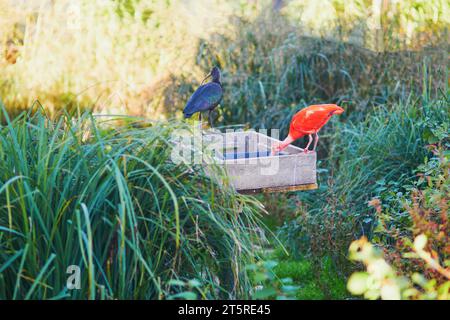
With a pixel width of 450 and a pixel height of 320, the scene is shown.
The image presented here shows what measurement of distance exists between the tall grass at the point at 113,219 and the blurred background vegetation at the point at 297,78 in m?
0.42

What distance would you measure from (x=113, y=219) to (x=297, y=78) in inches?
153

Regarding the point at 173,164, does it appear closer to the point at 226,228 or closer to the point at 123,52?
the point at 226,228

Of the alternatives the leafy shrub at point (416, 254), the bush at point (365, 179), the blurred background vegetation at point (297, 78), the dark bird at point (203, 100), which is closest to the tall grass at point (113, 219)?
the blurred background vegetation at point (297, 78)

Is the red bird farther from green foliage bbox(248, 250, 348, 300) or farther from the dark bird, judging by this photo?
green foliage bbox(248, 250, 348, 300)

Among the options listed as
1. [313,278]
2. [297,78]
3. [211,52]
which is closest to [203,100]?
[313,278]

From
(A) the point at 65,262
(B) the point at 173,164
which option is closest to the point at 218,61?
(B) the point at 173,164

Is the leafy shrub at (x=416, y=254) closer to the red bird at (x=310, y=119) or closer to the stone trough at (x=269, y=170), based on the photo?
the stone trough at (x=269, y=170)

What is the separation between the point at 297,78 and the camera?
6398mm

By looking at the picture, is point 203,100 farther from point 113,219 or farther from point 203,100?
point 113,219

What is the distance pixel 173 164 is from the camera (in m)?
3.04

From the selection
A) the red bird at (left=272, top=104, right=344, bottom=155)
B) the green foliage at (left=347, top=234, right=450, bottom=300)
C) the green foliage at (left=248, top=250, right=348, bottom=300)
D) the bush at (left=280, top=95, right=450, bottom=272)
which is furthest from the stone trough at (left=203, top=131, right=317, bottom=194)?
the green foliage at (left=347, top=234, right=450, bottom=300)

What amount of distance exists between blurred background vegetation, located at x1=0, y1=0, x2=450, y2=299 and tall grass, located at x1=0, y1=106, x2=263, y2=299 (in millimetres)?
423

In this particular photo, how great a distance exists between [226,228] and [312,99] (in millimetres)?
3573

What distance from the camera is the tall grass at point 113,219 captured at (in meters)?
2.63
